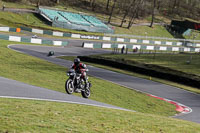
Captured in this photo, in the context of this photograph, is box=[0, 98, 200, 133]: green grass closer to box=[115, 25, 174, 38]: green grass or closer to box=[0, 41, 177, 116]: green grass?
box=[0, 41, 177, 116]: green grass

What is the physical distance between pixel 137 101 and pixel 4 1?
66.4 metres

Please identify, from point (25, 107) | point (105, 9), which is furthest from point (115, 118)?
point (105, 9)

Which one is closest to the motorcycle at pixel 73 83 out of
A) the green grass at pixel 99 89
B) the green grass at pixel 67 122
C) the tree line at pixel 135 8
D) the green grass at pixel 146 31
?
the green grass at pixel 67 122

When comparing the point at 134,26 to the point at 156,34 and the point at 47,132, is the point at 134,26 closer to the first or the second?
the point at 156,34

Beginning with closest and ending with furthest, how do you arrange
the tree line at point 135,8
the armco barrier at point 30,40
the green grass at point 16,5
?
the armco barrier at point 30,40 → the green grass at point 16,5 → the tree line at point 135,8

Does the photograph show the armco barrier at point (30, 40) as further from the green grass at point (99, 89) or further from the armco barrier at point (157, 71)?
the green grass at point (99, 89)

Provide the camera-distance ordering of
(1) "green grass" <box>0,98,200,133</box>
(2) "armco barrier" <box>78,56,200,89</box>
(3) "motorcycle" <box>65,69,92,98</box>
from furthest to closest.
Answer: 1. (2) "armco barrier" <box>78,56,200,89</box>
2. (3) "motorcycle" <box>65,69,92,98</box>
3. (1) "green grass" <box>0,98,200,133</box>

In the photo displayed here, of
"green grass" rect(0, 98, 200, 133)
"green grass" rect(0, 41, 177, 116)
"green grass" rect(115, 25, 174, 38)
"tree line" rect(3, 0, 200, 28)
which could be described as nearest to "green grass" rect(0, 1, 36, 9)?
"tree line" rect(3, 0, 200, 28)

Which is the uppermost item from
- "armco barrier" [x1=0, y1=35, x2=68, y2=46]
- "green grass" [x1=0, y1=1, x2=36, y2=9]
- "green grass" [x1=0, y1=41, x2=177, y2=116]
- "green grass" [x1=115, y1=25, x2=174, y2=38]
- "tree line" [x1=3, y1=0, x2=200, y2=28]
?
"tree line" [x1=3, y1=0, x2=200, y2=28]

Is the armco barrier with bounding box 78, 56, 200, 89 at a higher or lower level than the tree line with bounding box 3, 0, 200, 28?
lower

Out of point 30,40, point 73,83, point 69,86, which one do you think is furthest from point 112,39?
point 69,86

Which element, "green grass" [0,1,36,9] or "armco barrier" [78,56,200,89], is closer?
"armco barrier" [78,56,200,89]

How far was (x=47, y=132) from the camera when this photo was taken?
8.75 metres

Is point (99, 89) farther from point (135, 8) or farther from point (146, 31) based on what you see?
point (146, 31)
